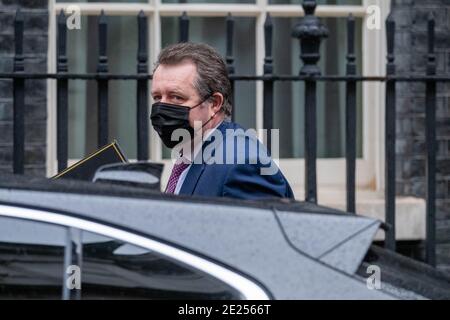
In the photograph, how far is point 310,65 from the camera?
5.93 m

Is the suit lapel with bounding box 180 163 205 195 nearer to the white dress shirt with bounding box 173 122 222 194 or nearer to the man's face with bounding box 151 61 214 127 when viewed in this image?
the white dress shirt with bounding box 173 122 222 194

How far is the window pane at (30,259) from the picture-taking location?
292cm

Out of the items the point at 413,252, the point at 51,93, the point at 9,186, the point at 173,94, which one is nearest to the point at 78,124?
the point at 51,93

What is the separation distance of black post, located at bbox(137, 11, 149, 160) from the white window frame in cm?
110

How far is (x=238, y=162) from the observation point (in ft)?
12.5

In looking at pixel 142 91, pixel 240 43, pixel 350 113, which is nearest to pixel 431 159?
pixel 350 113

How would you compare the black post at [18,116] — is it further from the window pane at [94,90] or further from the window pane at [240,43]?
the window pane at [240,43]

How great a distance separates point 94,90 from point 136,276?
4.22 metres

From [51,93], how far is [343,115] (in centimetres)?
176

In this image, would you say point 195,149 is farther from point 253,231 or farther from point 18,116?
point 18,116

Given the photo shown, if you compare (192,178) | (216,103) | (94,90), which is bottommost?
(192,178)

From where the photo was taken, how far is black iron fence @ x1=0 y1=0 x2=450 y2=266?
575 cm

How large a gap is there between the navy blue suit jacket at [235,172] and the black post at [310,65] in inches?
76.1

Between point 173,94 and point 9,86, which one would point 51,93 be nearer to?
point 9,86
